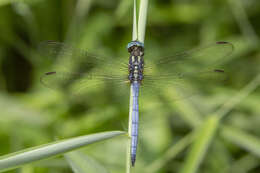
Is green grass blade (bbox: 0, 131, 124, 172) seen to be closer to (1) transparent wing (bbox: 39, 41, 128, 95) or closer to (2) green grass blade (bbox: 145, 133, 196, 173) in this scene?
(1) transparent wing (bbox: 39, 41, 128, 95)

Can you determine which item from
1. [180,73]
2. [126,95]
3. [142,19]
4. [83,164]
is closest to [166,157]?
[126,95]

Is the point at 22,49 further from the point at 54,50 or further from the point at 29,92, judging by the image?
the point at 54,50

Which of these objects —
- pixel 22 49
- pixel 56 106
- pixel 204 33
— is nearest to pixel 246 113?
pixel 204 33

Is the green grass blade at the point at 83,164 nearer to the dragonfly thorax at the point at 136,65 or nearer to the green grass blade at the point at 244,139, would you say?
the dragonfly thorax at the point at 136,65

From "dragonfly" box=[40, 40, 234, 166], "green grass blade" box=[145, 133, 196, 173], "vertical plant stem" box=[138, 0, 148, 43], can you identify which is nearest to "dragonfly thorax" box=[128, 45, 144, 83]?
"dragonfly" box=[40, 40, 234, 166]

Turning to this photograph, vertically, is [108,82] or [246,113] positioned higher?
[108,82]
